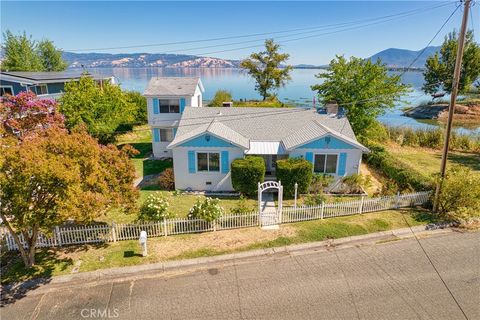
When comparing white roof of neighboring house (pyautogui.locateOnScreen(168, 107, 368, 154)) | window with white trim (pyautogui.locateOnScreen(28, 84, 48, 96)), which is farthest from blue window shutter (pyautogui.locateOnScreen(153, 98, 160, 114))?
window with white trim (pyautogui.locateOnScreen(28, 84, 48, 96))

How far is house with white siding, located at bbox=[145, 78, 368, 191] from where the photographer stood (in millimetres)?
18469

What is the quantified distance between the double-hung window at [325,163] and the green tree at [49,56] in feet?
213

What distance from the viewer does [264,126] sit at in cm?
2177

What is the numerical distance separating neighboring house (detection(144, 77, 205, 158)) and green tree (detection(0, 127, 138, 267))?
595 inches

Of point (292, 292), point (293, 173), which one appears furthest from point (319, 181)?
point (292, 292)

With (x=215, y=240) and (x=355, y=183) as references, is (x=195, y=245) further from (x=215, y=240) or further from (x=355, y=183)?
(x=355, y=183)

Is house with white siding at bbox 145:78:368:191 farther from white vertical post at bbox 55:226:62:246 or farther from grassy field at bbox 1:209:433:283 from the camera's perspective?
white vertical post at bbox 55:226:62:246

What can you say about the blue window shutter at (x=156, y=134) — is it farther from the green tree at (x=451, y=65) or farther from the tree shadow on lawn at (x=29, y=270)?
the green tree at (x=451, y=65)

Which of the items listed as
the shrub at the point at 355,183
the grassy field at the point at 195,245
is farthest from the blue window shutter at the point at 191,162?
the shrub at the point at 355,183

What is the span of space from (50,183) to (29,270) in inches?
A: 156

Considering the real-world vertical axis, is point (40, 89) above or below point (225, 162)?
above

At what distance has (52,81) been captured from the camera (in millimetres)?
33875

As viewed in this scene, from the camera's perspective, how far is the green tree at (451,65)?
55938 mm

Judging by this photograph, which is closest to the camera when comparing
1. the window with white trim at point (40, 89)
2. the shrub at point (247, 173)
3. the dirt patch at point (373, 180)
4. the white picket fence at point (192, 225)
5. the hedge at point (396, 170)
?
the white picket fence at point (192, 225)
